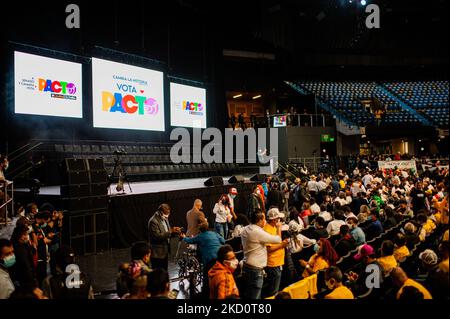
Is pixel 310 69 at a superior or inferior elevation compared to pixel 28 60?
superior

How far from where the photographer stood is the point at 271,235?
480cm

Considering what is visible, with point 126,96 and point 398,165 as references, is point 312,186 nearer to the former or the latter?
point 398,165

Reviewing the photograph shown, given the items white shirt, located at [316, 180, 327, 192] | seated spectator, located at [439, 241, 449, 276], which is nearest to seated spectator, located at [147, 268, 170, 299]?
seated spectator, located at [439, 241, 449, 276]

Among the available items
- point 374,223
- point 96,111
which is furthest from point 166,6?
point 374,223

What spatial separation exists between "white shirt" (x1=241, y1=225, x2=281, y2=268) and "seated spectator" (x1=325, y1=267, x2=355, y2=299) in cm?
96

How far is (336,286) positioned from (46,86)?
11322 mm

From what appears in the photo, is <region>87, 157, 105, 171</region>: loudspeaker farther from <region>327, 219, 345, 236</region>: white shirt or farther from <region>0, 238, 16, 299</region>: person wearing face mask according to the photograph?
<region>327, 219, 345, 236</region>: white shirt

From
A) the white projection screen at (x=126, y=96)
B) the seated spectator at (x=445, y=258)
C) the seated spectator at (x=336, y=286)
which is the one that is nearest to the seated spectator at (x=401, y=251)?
the seated spectator at (x=445, y=258)

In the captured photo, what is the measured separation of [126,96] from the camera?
47.9 ft

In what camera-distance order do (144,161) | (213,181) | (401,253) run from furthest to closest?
(144,161) → (213,181) → (401,253)

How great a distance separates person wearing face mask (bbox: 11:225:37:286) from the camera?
4.56 meters

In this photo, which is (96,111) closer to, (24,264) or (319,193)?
(319,193)

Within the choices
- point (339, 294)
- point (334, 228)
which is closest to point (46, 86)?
point (334, 228)
